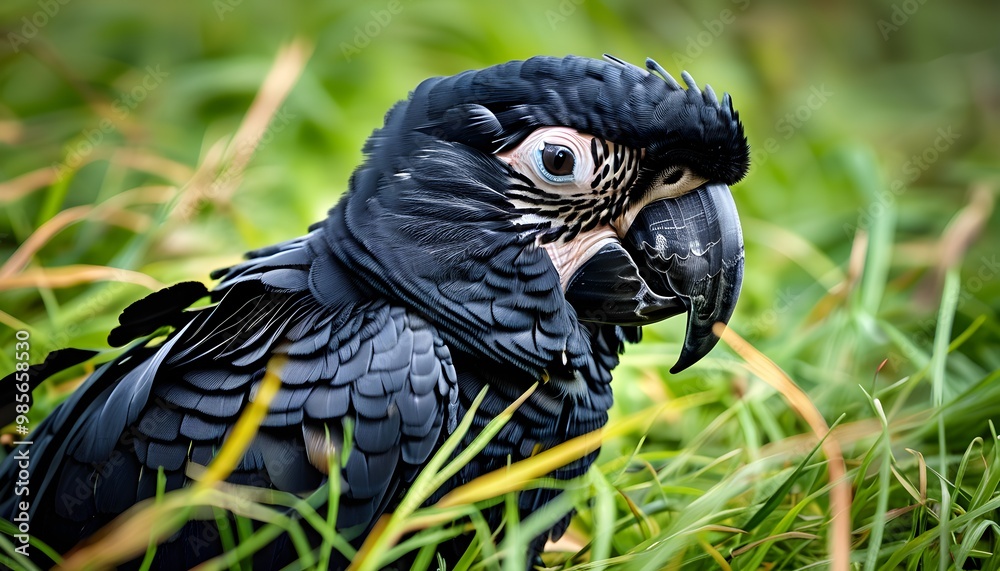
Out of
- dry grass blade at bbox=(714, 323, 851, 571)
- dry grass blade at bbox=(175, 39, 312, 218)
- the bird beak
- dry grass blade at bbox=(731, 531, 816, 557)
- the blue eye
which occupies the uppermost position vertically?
dry grass blade at bbox=(175, 39, 312, 218)

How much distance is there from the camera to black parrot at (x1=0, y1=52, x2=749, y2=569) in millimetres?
1550

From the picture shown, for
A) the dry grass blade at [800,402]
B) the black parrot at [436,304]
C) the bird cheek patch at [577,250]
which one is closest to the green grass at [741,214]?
the dry grass blade at [800,402]

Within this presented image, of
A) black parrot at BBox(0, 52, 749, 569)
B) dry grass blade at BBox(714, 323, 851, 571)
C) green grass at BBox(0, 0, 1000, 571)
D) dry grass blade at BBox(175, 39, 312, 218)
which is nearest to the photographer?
black parrot at BBox(0, 52, 749, 569)

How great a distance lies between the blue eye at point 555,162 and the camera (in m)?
1.65

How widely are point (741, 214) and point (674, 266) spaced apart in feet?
8.02

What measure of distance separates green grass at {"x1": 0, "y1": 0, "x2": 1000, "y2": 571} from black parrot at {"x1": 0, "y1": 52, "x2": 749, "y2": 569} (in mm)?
131

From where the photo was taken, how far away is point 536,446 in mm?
1703

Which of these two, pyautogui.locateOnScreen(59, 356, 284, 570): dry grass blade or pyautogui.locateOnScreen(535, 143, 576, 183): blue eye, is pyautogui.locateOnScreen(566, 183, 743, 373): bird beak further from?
pyautogui.locateOnScreen(59, 356, 284, 570): dry grass blade

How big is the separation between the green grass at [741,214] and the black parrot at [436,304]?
5.2 inches

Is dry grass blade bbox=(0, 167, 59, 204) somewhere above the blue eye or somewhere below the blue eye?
above

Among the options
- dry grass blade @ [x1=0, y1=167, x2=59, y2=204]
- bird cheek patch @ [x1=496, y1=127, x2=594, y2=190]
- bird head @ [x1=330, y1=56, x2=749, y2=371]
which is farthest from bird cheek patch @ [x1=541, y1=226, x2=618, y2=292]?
dry grass blade @ [x1=0, y1=167, x2=59, y2=204]

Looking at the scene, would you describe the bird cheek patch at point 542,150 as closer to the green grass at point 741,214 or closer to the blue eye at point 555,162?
the blue eye at point 555,162

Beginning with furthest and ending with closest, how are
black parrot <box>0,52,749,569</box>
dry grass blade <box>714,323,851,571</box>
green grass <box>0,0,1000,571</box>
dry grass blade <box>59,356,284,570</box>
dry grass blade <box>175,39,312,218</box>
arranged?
dry grass blade <box>175,39,312,218</box> → green grass <box>0,0,1000,571</box> → dry grass blade <box>714,323,851,571</box> → black parrot <box>0,52,749,569</box> → dry grass blade <box>59,356,284,570</box>

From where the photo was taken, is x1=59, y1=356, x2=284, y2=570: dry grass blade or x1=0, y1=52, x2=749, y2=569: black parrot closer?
x1=59, y1=356, x2=284, y2=570: dry grass blade
